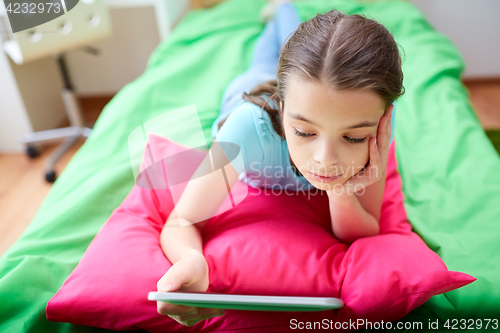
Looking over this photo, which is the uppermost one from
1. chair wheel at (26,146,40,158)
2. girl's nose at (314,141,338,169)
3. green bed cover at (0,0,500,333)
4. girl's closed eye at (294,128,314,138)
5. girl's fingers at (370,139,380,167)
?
girl's closed eye at (294,128,314,138)

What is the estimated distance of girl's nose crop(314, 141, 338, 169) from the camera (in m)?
0.60

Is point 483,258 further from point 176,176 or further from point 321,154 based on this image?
point 176,176

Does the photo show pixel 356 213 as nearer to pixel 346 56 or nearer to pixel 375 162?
pixel 375 162

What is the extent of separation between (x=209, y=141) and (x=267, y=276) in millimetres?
493

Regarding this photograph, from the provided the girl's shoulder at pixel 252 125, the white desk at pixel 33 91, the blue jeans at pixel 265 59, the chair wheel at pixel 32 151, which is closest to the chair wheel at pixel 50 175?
the chair wheel at pixel 32 151

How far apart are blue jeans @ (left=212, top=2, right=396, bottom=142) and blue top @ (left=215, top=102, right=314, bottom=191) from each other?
8.9 inches

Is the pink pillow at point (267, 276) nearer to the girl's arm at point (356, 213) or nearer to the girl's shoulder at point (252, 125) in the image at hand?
the girl's arm at point (356, 213)

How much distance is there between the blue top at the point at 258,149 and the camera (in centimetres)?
79

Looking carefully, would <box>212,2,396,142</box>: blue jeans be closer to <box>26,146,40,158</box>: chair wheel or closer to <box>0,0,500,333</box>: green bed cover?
<box>0,0,500,333</box>: green bed cover

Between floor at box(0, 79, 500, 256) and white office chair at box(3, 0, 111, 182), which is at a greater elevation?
white office chair at box(3, 0, 111, 182)

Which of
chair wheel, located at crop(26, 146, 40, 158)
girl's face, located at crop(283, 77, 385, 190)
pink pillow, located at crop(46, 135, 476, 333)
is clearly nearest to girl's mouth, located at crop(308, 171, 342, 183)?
girl's face, located at crop(283, 77, 385, 190)

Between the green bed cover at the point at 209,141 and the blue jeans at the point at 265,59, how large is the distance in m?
0.07

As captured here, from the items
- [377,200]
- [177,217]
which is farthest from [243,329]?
[377,200]

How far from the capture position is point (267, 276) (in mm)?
645
